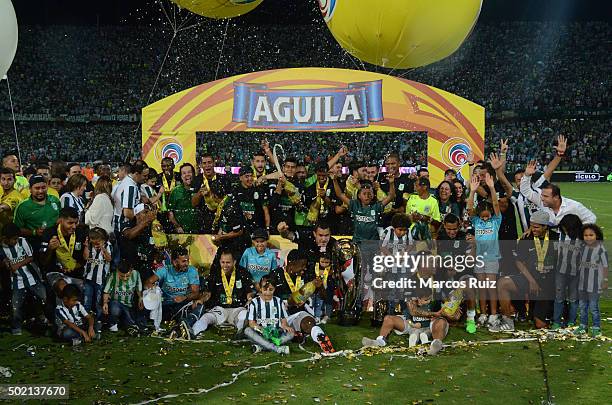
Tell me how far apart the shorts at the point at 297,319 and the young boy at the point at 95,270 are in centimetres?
192

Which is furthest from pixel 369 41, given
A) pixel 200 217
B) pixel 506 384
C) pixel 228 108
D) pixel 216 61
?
pixel 216 61

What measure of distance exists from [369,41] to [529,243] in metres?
3.77

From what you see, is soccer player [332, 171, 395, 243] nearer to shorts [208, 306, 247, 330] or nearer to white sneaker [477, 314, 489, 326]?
white sneaker [477, 314, 489, 326]

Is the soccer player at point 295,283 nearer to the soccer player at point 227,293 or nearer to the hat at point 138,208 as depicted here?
the soccer player at point 227,293

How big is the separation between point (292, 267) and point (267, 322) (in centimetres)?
87

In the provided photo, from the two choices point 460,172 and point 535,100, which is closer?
point 460,172

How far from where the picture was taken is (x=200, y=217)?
8.57m

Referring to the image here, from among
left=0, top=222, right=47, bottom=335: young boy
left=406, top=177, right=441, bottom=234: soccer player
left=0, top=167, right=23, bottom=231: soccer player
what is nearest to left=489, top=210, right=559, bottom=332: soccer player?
left=406, top=177, right=441, bottom=234: soccer player

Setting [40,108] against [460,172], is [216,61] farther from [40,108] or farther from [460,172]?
[460,172]

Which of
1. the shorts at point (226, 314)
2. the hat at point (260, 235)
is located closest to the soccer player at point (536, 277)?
the hat at point (260, 235)

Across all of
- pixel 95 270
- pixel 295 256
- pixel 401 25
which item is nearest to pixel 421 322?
pixel 295 256

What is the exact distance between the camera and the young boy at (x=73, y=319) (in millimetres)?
6566

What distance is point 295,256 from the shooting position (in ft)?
24.4

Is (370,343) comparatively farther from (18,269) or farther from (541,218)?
(18,269)
